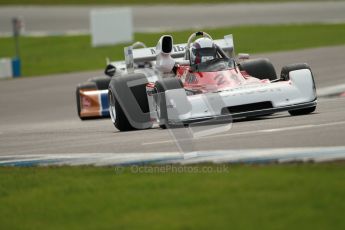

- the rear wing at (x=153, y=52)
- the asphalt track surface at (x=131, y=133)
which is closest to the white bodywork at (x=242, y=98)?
the asphalt track surface at (x=131, y=133)

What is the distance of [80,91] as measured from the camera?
62.7ft

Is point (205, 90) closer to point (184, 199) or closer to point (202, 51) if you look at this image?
point (202, 51)

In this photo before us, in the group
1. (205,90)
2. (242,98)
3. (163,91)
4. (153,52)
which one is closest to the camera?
(242,98)

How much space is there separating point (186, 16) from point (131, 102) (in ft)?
94.9

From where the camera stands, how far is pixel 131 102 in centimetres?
1423

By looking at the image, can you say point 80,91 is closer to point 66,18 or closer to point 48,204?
point 48,204

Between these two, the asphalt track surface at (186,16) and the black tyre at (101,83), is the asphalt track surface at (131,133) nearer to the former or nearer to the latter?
the black tyre at (101,83)

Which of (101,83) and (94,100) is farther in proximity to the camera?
(101,83)

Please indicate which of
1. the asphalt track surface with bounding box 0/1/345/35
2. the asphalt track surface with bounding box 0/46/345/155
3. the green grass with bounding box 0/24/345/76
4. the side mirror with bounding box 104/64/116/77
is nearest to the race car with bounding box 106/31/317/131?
the asphalt track surface with bounding box 0/46/345/155

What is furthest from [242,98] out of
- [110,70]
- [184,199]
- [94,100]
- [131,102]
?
[110,70]

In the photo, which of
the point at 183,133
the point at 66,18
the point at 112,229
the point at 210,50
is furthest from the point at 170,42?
the point at 66,18

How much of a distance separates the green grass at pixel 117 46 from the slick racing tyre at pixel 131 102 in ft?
46.4

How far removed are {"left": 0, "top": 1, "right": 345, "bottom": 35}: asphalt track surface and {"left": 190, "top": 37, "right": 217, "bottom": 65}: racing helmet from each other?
22302 millimetres

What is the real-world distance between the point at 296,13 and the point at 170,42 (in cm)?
2653
